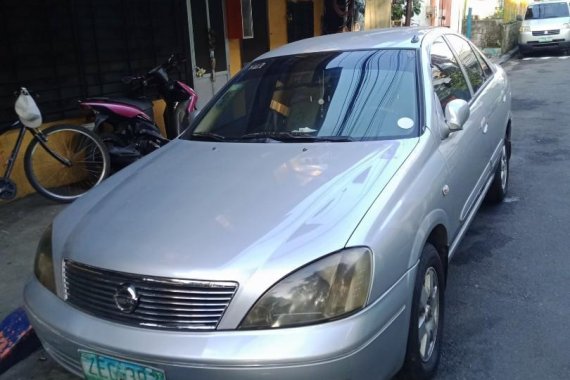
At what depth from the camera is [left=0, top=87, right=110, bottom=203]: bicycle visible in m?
4.90

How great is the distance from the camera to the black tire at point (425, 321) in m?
2.40

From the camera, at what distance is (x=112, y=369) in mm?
2092

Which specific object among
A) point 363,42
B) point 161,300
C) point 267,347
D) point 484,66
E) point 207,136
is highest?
point 363,42

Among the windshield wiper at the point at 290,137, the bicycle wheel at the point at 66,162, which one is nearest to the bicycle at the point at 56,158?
the bicycle wheel at the point at 66,162

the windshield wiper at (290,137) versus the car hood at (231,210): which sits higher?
the windshield wiper at (290,137)

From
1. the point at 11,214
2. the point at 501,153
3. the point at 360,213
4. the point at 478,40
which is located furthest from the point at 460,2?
the point at 360,213

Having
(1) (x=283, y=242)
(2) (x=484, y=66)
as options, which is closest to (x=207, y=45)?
(2) (x=484, y=66)

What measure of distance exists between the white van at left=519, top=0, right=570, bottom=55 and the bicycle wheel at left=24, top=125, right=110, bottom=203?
1660 centimetres

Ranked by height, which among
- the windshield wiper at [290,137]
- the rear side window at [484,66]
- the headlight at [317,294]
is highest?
the rear side window at [484,66]

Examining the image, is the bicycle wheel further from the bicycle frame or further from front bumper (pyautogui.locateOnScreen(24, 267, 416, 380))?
front bumper (pyautogui.locateOnScreen(24, 267, 416, 380))

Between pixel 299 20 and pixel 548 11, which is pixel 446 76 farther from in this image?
pixel 548 11

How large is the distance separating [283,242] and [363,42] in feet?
6.72

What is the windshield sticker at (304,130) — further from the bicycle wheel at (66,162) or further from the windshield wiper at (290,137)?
the bicycle wheel at (66,162)

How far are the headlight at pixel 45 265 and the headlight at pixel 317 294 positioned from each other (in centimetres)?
99
